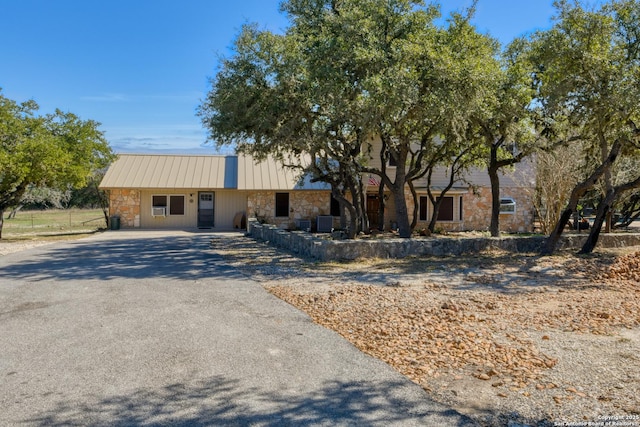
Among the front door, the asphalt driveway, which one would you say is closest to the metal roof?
the front door

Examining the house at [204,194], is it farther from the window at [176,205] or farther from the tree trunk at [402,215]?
the tree trunk at [402,215]

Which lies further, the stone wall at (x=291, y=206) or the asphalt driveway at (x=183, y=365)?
the stone wall at (x=291, y=206)

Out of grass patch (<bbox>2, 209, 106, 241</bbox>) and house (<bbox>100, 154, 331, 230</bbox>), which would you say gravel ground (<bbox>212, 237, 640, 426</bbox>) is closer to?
house (<bbox>100, 154, 331, 230</bbox>)

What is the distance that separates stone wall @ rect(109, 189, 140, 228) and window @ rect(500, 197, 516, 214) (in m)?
18.4

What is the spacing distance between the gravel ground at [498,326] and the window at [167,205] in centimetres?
1485

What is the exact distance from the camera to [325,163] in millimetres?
16703

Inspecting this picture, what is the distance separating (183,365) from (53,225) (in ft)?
94.6

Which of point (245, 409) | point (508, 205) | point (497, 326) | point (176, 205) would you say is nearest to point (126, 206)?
point (176, 205)

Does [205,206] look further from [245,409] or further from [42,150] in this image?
[245,409]

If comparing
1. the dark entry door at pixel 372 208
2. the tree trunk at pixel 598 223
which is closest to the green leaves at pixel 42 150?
the dark entry door at pixel 372 208

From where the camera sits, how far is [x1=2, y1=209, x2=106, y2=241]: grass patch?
23355 mm

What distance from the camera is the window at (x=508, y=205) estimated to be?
79.8 feet

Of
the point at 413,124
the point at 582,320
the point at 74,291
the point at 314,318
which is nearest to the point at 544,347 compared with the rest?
the point at 582,320

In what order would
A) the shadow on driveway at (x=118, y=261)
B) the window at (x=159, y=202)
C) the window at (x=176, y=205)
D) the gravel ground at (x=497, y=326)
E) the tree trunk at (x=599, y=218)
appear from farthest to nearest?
the window at (x=176, y=205), the window at (x=159, y=202), the tree trunk at (x=599, y=218), the shadow on driveway at (x=118, y=261), the gravel ground at (x=497, y=326)
